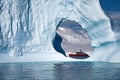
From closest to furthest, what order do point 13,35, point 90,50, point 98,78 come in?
1. point 98,78
2. point 13,35
3. point 90,50

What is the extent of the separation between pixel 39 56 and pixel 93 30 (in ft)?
10.6

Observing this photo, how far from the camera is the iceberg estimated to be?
23344 millimetres

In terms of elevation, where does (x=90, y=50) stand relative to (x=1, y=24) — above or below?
below

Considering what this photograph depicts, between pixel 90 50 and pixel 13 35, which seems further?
pixel 90 50

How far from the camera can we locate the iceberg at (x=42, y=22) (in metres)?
23.3

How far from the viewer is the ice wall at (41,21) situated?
23344 mm

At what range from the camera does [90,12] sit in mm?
23500

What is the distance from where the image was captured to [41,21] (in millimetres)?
23906

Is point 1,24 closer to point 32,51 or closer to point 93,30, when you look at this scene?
point 32,51

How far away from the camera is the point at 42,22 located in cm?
2384

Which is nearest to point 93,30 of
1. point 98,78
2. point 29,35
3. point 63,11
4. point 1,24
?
point 63,11

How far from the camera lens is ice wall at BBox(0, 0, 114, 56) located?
23.3 metres

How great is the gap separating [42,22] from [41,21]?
0.33 feet

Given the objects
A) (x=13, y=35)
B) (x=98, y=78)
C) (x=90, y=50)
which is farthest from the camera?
(x=90, y=50)
